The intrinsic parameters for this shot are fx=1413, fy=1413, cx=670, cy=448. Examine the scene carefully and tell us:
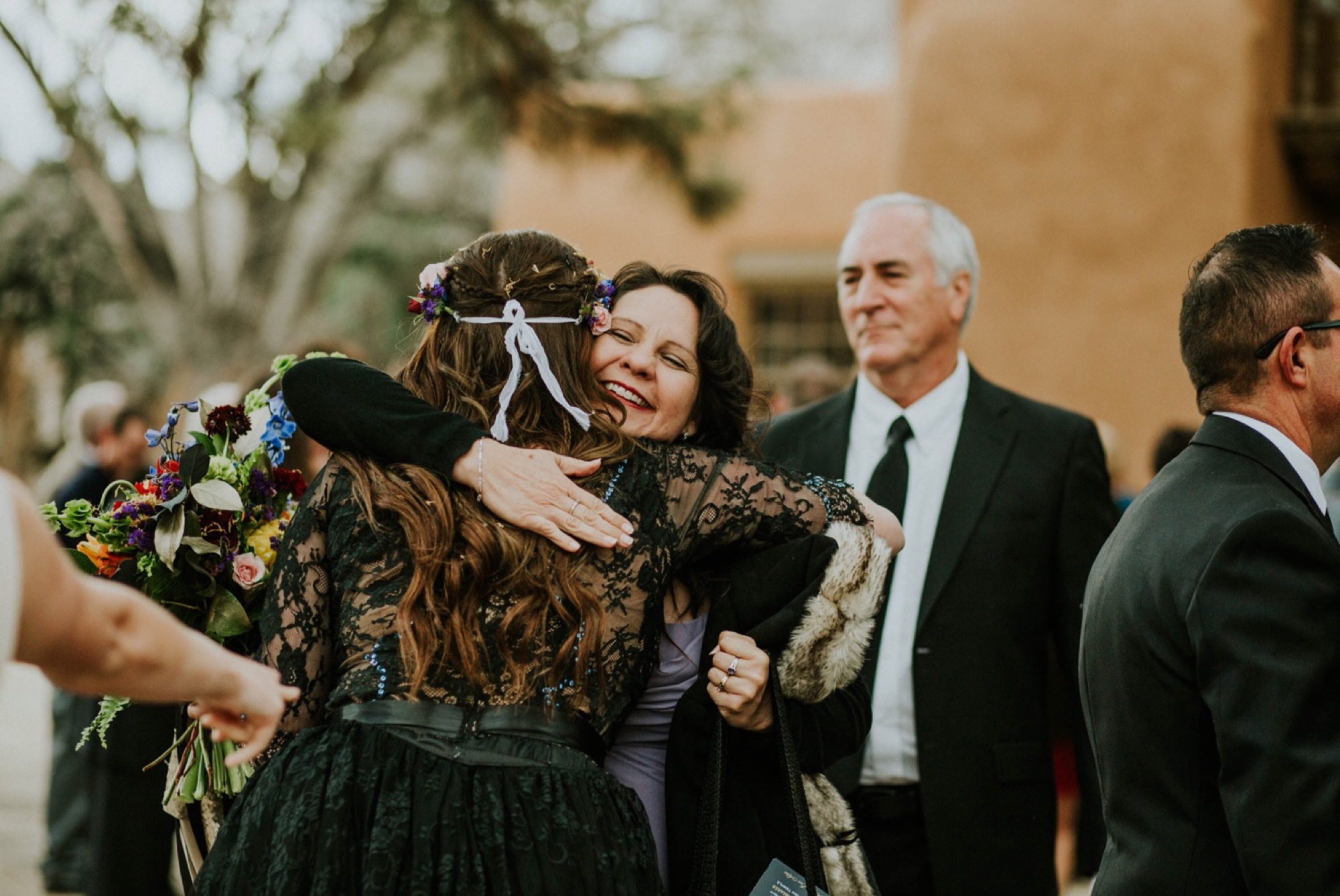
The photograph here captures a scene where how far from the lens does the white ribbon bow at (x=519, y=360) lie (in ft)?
8.45

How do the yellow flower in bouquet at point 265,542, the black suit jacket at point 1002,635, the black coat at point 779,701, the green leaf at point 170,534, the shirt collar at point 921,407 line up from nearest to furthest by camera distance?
the black coat at point 779,701 → the green leaf at point 170,534 → the yellow flower in bouquet at point 265,542 → the black suit jacket at point 1002,635 → the shirt collar at point 921,407

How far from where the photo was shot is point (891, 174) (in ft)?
32.6

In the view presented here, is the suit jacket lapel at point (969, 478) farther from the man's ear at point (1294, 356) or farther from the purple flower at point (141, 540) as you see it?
the purple flower at point (141, 540)

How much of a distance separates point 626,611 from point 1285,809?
1.11 m

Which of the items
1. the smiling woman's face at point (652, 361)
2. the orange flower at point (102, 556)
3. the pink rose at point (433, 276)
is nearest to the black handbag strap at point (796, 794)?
the smiling woman's face at point (652, 361)

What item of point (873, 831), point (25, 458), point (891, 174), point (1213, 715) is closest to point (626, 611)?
point (1213, 715)

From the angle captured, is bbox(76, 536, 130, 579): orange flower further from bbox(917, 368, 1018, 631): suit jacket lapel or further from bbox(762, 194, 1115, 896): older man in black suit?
bbox(917, 368, 1018, 631): suit jacket lapel

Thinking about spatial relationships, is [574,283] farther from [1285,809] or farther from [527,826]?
[1285,809]

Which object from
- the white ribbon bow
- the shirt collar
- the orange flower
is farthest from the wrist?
the shirt collar

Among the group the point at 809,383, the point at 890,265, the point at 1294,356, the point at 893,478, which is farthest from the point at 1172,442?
the point at 1294,356

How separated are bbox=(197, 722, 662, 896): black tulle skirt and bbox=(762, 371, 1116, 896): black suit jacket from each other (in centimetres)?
147

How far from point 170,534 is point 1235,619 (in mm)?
2089

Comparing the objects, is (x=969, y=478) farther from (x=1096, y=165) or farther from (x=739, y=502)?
(x=1096, y=165)

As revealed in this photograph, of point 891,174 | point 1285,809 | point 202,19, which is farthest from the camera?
point 202,19
